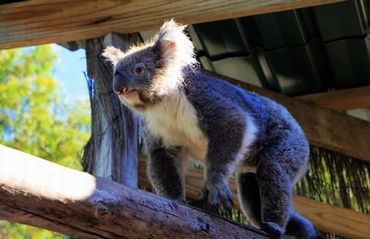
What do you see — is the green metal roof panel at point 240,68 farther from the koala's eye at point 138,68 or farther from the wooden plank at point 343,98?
the koala's eye at point 138,68

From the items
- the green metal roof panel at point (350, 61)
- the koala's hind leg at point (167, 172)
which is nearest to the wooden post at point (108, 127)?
the koala's hind leg at point (167, 172)

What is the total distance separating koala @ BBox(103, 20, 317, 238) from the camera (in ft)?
13.4

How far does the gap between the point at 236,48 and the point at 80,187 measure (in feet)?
9.18

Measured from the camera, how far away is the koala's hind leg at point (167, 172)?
4.18m

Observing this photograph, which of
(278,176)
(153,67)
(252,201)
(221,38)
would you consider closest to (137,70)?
(153,67)

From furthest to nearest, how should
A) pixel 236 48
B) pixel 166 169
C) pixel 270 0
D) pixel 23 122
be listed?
1. pixel 23 122
2. pixel 236 48
3. pixel 166 169
4. pixel 270 0

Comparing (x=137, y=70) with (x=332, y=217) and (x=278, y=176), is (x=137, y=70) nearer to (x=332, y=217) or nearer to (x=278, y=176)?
(x=278, y=176)

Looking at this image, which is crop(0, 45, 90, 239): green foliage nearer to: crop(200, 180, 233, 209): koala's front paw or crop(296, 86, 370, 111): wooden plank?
crop(296, 86, 370, 111): wooden plank

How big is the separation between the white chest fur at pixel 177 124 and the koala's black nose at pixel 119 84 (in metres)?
0.26

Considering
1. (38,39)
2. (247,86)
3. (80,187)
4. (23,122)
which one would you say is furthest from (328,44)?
(23,122)

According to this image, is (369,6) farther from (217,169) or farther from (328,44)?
(217,169)

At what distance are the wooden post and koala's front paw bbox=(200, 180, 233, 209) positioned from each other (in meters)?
0.45

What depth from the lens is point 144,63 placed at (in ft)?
14.1

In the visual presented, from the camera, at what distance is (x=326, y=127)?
5523 mm
